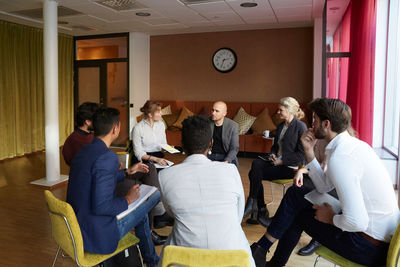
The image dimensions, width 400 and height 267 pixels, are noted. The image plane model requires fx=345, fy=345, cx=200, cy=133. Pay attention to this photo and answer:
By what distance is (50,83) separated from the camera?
5.04m

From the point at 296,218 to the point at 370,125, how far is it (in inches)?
99.7

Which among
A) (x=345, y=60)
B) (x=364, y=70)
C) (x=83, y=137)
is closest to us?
(x=83, y=137)

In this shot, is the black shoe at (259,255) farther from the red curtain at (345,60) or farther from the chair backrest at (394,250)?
the red curtain at (345,60)

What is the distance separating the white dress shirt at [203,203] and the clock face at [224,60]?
21.2 feet

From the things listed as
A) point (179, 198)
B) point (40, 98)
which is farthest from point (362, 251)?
point (40, 98)

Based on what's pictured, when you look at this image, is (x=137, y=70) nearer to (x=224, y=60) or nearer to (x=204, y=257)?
(x=224, y=60)

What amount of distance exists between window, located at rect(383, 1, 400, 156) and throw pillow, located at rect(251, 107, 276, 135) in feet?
8.79

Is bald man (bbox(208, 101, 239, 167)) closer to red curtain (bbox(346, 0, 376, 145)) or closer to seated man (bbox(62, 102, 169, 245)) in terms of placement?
seated man (bbox(62, 102, 169, 245))

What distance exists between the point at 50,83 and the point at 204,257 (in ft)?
14.6

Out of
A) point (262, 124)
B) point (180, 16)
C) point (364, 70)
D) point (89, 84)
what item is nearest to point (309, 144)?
point (364, 70)

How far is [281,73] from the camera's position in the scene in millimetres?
7492

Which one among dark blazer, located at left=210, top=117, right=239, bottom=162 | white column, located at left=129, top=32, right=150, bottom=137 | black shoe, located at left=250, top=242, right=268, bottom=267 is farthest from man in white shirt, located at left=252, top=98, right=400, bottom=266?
white column, located at left=129, top=32, right=150, bottom=137

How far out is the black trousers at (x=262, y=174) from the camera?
11.7ft

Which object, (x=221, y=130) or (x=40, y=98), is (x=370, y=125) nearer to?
(x=221, y=130)
